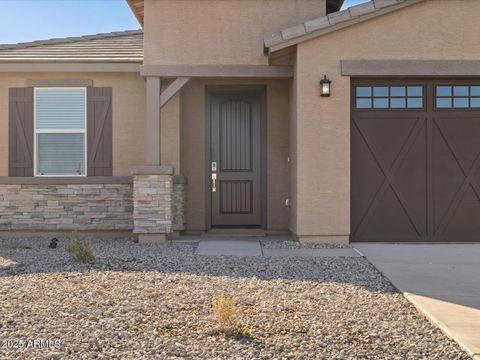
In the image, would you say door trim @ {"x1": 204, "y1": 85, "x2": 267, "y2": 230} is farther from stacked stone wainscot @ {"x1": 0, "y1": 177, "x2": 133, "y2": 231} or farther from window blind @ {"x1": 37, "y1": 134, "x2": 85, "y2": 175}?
window blind @ {"x1": 37, "y1": 134, "x2": 85, "y2": 175}

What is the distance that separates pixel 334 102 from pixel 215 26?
2699 mm

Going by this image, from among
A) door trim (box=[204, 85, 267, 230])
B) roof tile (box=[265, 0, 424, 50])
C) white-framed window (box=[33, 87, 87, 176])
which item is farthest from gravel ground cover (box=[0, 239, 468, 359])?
roof tile (box=[265, 0, 424, 50])

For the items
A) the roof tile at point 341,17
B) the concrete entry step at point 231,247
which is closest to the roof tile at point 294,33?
the roof tile at point 341,17

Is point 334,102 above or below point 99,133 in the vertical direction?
above

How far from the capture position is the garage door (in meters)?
9.03

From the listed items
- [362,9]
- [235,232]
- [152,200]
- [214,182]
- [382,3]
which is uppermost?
[382,3]

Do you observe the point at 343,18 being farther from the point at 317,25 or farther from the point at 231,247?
the point at 231,247

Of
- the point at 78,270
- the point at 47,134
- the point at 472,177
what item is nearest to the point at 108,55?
the point at 47,134

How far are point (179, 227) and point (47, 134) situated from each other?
322 cm

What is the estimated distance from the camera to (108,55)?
1059 centimetres

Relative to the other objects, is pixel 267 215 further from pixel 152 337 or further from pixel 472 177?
pixel 152 337

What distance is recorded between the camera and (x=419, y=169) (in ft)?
29.7

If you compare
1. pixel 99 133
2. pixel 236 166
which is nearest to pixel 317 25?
pixel 236 166

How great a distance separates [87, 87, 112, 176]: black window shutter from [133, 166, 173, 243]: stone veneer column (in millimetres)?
1469
